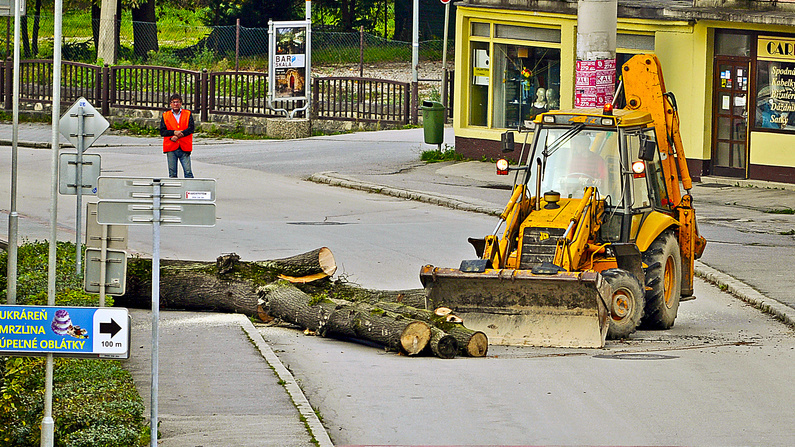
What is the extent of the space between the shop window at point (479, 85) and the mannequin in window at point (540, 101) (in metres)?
1.35

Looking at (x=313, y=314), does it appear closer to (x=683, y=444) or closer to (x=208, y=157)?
(x=683, y=444)

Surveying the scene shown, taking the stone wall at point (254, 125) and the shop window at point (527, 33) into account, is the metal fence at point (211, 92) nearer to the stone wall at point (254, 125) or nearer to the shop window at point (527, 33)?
the stone wall at point (254, 125)

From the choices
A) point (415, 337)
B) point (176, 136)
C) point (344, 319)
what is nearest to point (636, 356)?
point (415, 337)

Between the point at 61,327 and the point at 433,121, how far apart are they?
20583mm

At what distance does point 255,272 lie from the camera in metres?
13.6

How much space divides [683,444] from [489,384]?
6.86 ft

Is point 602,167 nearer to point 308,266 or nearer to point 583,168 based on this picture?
point 583,168

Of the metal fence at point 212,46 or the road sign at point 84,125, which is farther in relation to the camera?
the metal fence at point 212,46

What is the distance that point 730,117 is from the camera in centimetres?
2464

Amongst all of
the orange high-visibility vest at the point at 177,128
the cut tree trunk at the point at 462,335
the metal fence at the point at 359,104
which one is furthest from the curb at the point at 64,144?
the cut tree trunk at the point at 462,335

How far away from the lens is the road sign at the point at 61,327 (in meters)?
7.64

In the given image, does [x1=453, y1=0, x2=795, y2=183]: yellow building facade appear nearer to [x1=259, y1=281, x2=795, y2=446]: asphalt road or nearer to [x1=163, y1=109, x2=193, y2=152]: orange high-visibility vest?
[x1=163, y1=109, x2=193, y2=152]: orange high-visibility vest

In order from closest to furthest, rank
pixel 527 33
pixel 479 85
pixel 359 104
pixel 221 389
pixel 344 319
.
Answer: pixel 221 389 → pixel 344 319 → pixel 527 33 → pixel 479 85 → pixel 359 104

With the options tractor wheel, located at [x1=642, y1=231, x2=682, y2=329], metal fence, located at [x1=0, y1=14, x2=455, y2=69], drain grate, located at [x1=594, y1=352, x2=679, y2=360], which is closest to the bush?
drain grate, located at [x1=594, y1=352, x2=679, y2=360]
